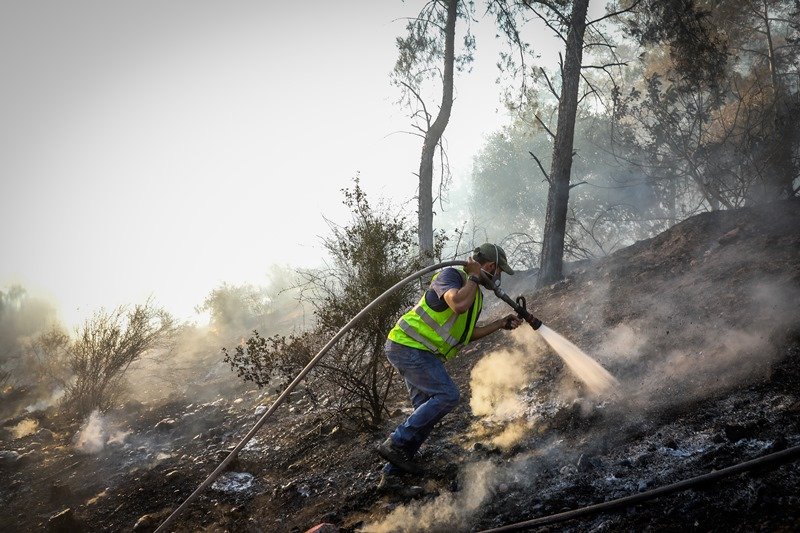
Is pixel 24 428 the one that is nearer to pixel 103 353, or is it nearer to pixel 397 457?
pixel 103 353

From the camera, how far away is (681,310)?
16.2ft

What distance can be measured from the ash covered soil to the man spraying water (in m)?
0.30

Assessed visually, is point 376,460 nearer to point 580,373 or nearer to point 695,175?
point 580,373

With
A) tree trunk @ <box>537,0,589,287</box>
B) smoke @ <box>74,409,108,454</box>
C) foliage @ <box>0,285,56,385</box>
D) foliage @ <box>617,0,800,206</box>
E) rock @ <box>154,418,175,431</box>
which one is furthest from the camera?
foliage @ <box>0,285,56,385</box>

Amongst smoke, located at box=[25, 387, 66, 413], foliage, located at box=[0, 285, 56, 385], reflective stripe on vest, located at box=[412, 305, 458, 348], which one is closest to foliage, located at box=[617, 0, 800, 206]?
reflective stripe on vest, located at box=[412, 305, 458, 348]

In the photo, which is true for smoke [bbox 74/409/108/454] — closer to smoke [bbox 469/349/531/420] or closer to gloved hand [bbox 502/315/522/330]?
smoke [bbox 469/349/531/420]

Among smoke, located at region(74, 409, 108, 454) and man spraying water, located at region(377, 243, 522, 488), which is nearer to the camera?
man spraying water, located at region(377, 243, 522, 488)

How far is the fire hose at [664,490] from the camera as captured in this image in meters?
2.16

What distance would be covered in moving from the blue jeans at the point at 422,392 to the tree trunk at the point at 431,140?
6.01 m

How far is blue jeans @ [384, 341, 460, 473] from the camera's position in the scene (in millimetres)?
3381

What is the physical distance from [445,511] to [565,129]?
754 cm

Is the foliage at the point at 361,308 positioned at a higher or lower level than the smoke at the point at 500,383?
higher

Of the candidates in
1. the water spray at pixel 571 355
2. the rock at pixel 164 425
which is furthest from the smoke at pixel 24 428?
the water spray at pixel 571 355

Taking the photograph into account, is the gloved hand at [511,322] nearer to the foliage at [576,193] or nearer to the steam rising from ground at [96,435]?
the steam rising from ground at [96,435]
